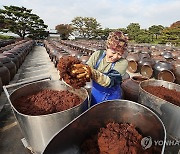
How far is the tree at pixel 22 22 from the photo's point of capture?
39.4 m

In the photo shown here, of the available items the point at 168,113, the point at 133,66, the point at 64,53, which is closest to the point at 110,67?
the point at 168,113

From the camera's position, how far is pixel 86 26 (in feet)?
192

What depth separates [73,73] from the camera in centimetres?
168

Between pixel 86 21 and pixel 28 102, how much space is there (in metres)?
58.5

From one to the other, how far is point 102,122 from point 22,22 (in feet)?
148

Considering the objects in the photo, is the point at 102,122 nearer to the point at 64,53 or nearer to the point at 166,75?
the point at 166,75

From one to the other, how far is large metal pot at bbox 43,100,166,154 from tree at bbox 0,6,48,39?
42443mm

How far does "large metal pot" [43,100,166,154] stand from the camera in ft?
4.66

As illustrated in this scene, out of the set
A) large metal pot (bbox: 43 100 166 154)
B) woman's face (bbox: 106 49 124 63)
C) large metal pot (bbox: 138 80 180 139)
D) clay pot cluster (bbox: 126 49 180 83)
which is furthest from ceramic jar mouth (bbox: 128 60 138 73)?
large metal pot (bbox: 43 100 166 154)

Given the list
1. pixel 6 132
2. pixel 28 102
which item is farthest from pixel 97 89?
pixel 6 132

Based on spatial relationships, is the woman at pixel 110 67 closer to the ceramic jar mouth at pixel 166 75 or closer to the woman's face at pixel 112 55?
the woman's face at pixel 112 55

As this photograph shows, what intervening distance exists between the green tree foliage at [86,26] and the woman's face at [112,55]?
56.2 m

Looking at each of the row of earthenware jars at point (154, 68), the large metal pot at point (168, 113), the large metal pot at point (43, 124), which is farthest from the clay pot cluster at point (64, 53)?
the large metal pot at point (43, 124)

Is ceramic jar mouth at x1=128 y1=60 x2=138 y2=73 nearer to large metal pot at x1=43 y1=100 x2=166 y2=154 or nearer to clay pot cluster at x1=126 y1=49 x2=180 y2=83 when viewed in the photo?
clay pot cluster at x1=126 y1=49 x2=180 y2=83
